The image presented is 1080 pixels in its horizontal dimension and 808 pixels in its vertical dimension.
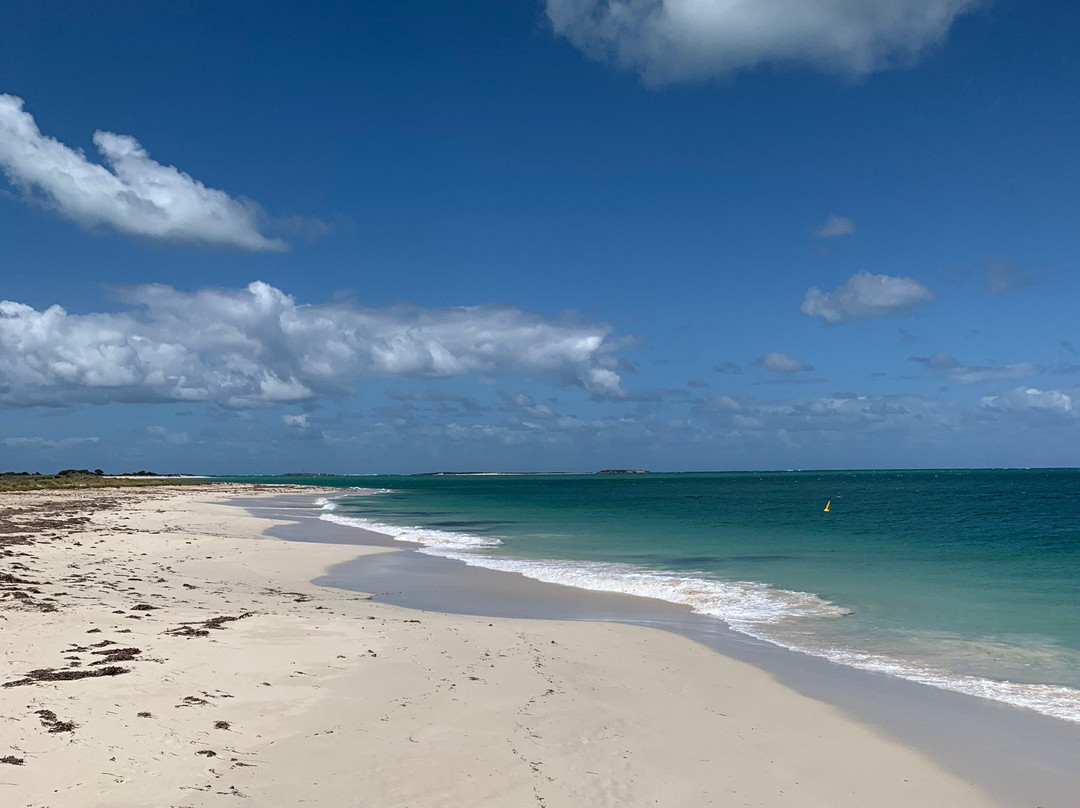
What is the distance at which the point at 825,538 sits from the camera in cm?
3738

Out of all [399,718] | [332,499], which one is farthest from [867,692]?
[332,499]

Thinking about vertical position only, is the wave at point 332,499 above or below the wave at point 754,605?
below

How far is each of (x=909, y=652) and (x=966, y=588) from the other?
369 inches

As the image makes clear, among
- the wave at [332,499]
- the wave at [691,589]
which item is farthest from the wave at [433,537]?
the wave at [332,499]

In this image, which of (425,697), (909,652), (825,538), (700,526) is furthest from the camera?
(700,526)

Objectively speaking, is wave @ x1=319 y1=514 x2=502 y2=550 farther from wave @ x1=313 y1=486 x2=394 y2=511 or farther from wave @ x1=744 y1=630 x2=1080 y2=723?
wave @ x1=313 y1=486 x2=394 y2=511

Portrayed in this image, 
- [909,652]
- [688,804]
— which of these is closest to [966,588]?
[909,652]

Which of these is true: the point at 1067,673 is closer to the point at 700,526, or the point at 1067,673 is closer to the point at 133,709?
the point at 133,709

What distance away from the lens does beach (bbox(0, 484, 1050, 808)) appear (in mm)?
7008

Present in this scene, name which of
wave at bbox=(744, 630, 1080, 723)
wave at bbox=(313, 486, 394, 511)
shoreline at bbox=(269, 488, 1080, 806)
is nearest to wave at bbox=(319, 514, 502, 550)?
shoreline at bbox=(269, 488, 1080, 806)

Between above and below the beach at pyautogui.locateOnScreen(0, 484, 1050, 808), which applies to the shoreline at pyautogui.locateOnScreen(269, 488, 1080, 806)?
below

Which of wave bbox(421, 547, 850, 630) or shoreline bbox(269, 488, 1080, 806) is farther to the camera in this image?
wave bbox(421, 547, 850, 630)

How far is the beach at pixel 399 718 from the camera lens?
701cm

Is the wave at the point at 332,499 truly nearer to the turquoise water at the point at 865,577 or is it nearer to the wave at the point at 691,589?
the turquoise water at the point at 865,577
